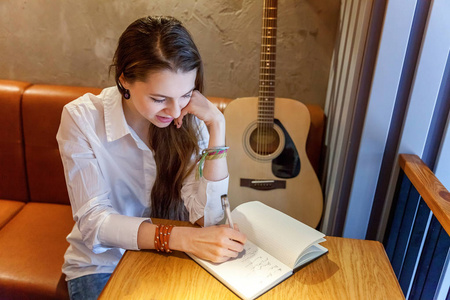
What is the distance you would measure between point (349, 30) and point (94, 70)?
1.21 meters

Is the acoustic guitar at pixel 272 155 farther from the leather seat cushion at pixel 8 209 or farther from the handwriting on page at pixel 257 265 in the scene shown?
the leather seat cushion at pixel 8 209

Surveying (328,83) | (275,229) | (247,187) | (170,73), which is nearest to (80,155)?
(170,73)

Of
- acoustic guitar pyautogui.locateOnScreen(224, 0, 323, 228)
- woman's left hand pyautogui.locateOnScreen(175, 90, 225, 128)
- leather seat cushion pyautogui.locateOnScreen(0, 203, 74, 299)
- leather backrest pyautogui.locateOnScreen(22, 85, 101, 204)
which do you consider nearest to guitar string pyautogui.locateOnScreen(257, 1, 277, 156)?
acoustic guitar pyautogui.locateOnScreen(224, 0, 323, 228)

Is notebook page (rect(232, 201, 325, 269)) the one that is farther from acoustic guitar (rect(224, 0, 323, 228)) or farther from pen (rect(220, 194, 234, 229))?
acoustic guitar (rect(224, 0, 323, 228))

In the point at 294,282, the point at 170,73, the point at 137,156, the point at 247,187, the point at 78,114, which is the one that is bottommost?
the point at 247,187

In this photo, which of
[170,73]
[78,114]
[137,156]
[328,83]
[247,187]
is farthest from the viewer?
[328,83]

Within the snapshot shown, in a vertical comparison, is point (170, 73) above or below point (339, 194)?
above

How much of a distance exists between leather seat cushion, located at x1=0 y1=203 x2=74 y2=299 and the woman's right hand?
642 millimetres

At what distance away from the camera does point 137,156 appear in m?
1.26

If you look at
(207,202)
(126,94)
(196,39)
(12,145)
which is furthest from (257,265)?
(12,145)

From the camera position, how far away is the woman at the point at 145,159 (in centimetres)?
102

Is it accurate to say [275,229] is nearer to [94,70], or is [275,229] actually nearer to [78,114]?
[78,114]

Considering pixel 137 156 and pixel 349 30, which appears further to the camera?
pixel 349 30

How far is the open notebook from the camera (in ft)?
2.91
